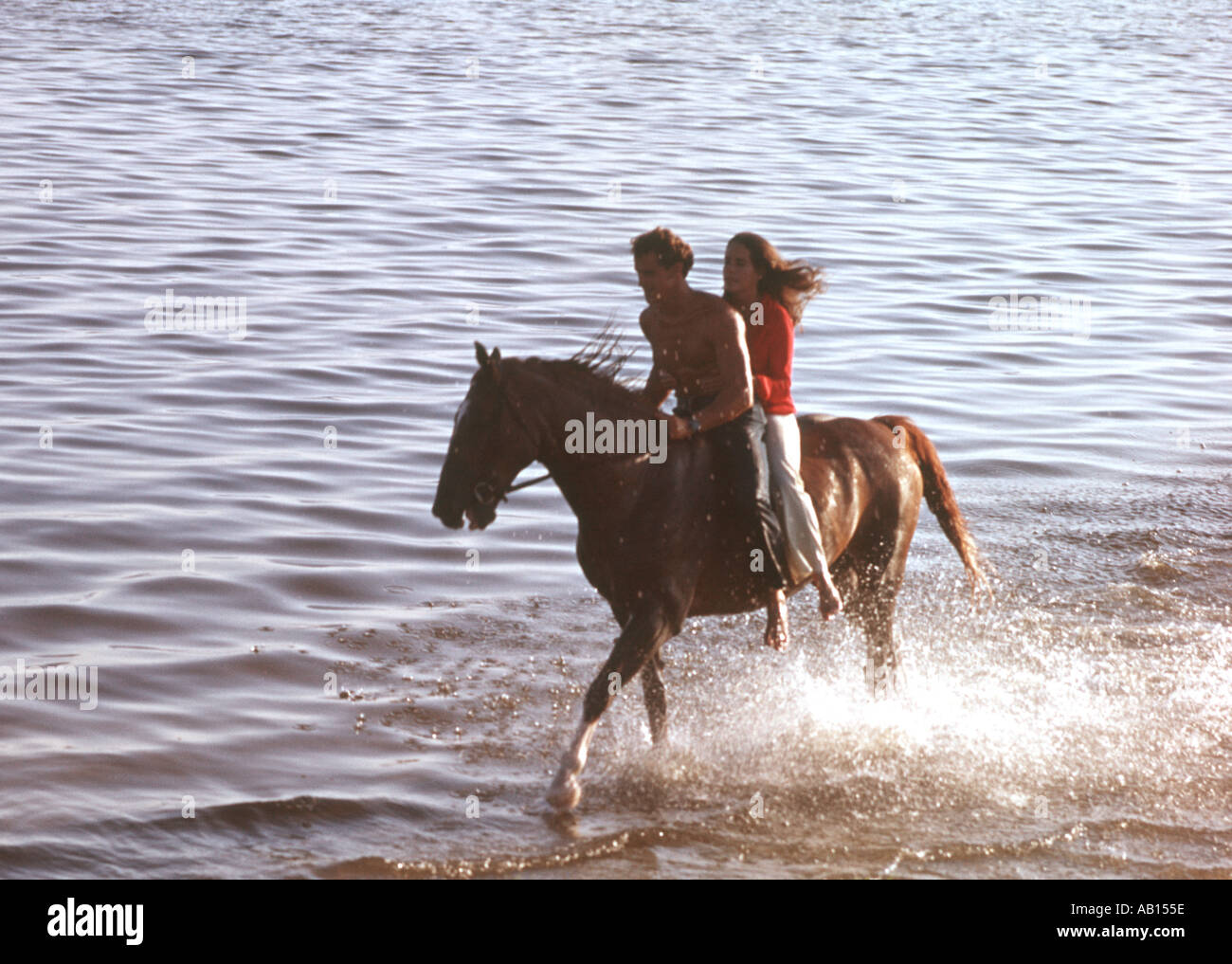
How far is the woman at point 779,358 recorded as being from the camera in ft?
24.5

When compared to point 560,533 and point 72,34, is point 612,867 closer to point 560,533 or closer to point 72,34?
point 560,533

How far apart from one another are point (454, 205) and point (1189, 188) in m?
13.5

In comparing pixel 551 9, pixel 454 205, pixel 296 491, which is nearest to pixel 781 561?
pixel 296 491

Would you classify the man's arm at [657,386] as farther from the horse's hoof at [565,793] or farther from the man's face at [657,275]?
the horse's hoof at [565,793]

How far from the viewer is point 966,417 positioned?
14.9 metres

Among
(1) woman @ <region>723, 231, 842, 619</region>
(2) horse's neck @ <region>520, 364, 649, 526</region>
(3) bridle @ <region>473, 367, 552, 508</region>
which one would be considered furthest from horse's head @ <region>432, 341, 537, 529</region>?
(1) woman @ <region>723, 231, 842, 619</region>

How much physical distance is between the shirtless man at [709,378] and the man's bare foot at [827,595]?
24 cm

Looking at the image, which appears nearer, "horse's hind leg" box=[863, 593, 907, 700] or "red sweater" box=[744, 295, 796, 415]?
"red sweater" box=[744, 295, 796, 415]

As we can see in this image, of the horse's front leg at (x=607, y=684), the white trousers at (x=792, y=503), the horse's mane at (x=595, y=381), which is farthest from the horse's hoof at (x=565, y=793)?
the horse's mane at (x=595, y=381)

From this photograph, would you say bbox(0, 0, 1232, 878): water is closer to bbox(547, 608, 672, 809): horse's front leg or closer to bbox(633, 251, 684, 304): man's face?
bbox(547, 608, 672, 809): horse's front leg

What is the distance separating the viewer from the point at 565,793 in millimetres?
6992

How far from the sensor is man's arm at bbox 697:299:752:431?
281 inches

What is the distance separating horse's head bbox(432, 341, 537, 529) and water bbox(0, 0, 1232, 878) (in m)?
1.56

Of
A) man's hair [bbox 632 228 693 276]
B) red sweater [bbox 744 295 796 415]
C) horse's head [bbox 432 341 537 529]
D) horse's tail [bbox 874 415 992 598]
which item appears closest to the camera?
horse's head [bbox 432 341 537 529]
